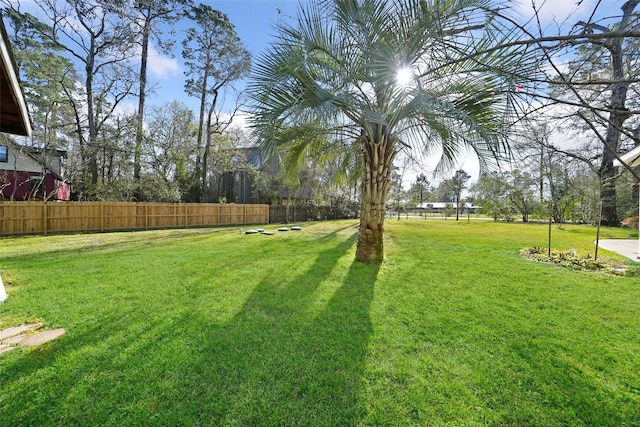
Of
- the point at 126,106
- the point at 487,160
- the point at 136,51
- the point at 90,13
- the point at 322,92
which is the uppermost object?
the point at 90,13

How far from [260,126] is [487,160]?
10.4 ft

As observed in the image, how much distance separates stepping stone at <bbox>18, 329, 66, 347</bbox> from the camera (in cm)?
237

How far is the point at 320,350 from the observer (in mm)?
2400

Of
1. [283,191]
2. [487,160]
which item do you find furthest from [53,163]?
[487,160]

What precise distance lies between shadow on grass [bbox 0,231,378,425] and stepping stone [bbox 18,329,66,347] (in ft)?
0.50

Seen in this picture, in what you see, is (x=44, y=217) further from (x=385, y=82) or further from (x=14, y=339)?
(x=385, y=82)

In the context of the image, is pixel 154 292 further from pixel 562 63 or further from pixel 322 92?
pixel 562 63

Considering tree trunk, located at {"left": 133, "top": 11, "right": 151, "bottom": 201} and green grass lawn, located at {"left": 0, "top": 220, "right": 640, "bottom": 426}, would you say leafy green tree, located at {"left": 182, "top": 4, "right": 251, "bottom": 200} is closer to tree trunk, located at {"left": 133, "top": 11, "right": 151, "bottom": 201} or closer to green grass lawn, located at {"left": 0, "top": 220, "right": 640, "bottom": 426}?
tree trunk, located at {"left": 133, "top": 11, "right": 151, "bottom": 201}

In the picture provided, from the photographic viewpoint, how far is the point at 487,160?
11.2 feet

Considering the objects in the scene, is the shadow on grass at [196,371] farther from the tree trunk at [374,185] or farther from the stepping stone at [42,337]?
the tree trunk at [374,185]

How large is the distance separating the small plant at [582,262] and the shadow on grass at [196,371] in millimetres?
5680

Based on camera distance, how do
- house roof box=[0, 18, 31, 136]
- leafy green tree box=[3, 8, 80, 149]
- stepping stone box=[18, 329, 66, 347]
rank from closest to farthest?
stepping stone box=[18, 329, 66, 347] < house roof box=[0, 18, 31, 136] < leafy green tree box=[3, 8, 80, 149]

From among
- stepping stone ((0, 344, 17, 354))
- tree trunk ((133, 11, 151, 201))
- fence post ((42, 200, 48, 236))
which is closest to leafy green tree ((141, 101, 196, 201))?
tree trunk ((133, 11, 151, 201))

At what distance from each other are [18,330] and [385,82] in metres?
5.06
